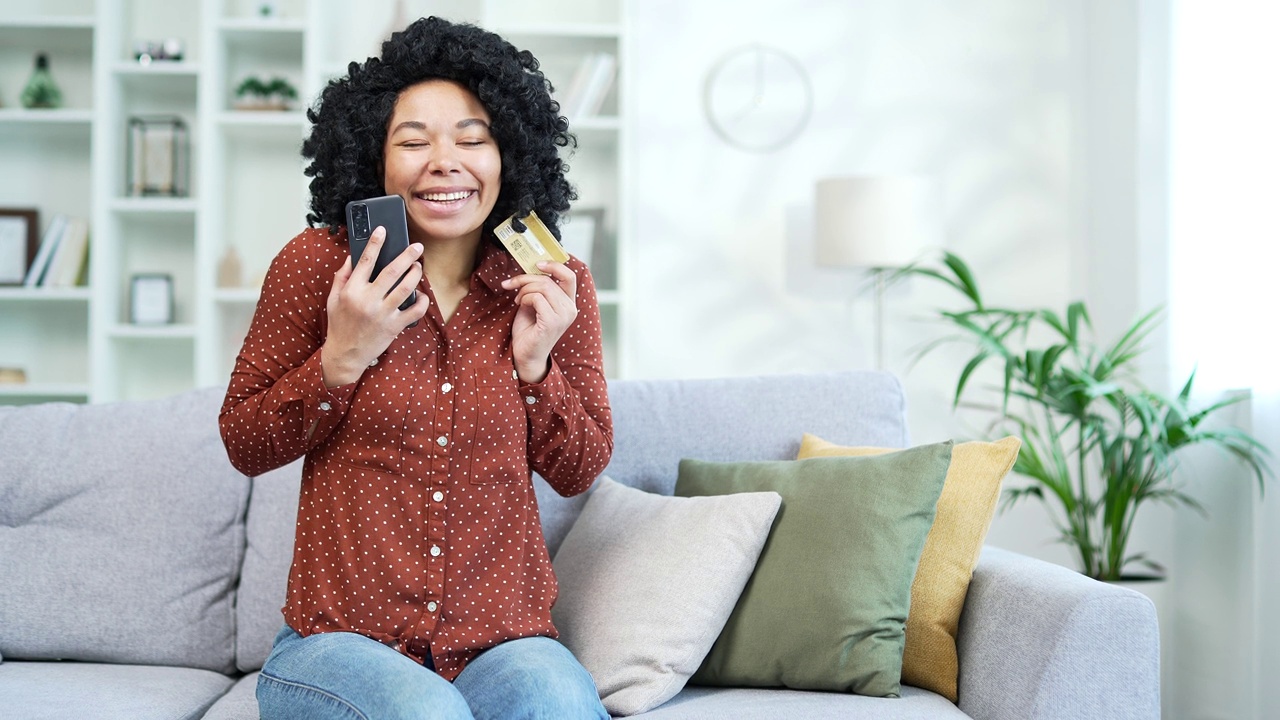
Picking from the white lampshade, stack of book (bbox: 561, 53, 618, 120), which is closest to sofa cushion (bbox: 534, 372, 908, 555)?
the white lampshade

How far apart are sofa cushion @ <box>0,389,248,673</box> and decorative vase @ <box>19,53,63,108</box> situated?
2.00 m

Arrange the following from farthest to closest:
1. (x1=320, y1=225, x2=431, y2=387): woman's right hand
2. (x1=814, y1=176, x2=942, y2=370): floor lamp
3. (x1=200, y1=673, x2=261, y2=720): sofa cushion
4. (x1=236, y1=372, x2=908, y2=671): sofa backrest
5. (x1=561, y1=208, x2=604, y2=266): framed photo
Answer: (x1=561, y1=208, x2=604, y2=266): framed photo, (x1=814, y1=176, x2=942, y2=370): floor lamp, (x1=236, y1=372, x2=908, y2=671): sofa backrest, (x1=200, y1=673, x2=261, y2=720): sofa cushion, (x1=320, y1=225, x2=431, y2=387): woman's right hand

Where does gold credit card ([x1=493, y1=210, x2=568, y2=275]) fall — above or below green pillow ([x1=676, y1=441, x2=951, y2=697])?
above

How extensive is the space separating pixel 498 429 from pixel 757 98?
2510 mm

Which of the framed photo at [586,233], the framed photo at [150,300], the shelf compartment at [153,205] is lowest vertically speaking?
the framed photo at [150,300]

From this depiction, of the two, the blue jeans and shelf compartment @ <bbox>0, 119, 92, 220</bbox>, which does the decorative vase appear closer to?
shelf compartment @ <bbox>0, 119, 92, 220</bbox>

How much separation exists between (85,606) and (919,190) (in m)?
2.40

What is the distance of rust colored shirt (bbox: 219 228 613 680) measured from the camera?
53.1 inches

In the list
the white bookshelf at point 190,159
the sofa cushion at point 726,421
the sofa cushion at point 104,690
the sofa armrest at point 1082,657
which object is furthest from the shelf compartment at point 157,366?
the sofa armrest at point 1082,657

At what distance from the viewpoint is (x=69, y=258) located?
138 inches

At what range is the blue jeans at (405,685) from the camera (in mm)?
1182

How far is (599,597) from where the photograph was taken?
161cm

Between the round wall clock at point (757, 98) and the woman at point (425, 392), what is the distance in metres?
2.23

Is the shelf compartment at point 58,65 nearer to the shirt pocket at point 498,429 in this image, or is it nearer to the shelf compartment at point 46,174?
the shelf compartment at point 46,174
